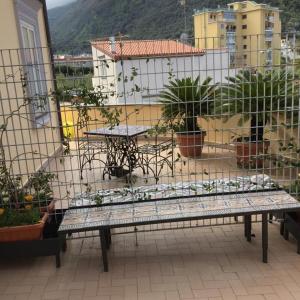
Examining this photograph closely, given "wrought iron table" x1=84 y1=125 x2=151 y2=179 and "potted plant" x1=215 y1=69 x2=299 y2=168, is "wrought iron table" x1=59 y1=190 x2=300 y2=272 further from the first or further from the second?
"wrought iron table" x1=84 y1=125 x2=151 y2=179

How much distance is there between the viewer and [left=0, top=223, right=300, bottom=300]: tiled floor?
8.13 ft

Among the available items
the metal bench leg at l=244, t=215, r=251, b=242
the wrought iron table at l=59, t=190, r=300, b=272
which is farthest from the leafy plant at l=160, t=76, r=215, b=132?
the metal bench leg at l=244, t=215, r=251, b=242

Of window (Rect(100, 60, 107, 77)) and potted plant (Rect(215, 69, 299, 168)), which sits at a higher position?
window (Rect(100, 60, 107, 77))

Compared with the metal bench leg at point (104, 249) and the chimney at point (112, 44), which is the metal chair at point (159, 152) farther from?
the chimney at point (112, 44)

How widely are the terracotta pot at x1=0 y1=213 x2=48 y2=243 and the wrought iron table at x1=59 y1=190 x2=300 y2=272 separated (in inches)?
9.4

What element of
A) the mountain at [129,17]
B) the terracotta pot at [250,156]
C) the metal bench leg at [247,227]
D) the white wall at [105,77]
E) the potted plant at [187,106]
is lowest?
→ the metal bench leg at [247,227]

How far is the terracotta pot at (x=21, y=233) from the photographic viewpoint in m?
2.79

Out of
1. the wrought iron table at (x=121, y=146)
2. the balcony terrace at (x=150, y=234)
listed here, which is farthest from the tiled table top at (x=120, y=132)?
the balcony terrace at (x=150, y=234)

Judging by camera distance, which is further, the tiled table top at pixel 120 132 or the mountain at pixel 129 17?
the mountain at pixel 129 17

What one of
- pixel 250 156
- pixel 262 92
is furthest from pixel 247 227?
pixel 262 92

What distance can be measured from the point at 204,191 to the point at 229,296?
971 millimetres

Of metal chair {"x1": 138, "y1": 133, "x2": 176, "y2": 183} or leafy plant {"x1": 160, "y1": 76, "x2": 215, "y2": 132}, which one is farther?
leafy plant {"x1": 160, "y1": 76, "x2": 215, "y2": 132}

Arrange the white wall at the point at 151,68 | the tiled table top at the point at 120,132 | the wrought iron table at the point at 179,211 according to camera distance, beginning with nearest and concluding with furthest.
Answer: the wrought iron table at the point at 179,211 < the white wall at the point at 151,68 < the tiled table top at the point at 120,132

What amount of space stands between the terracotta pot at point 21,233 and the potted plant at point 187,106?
140 centimetres
